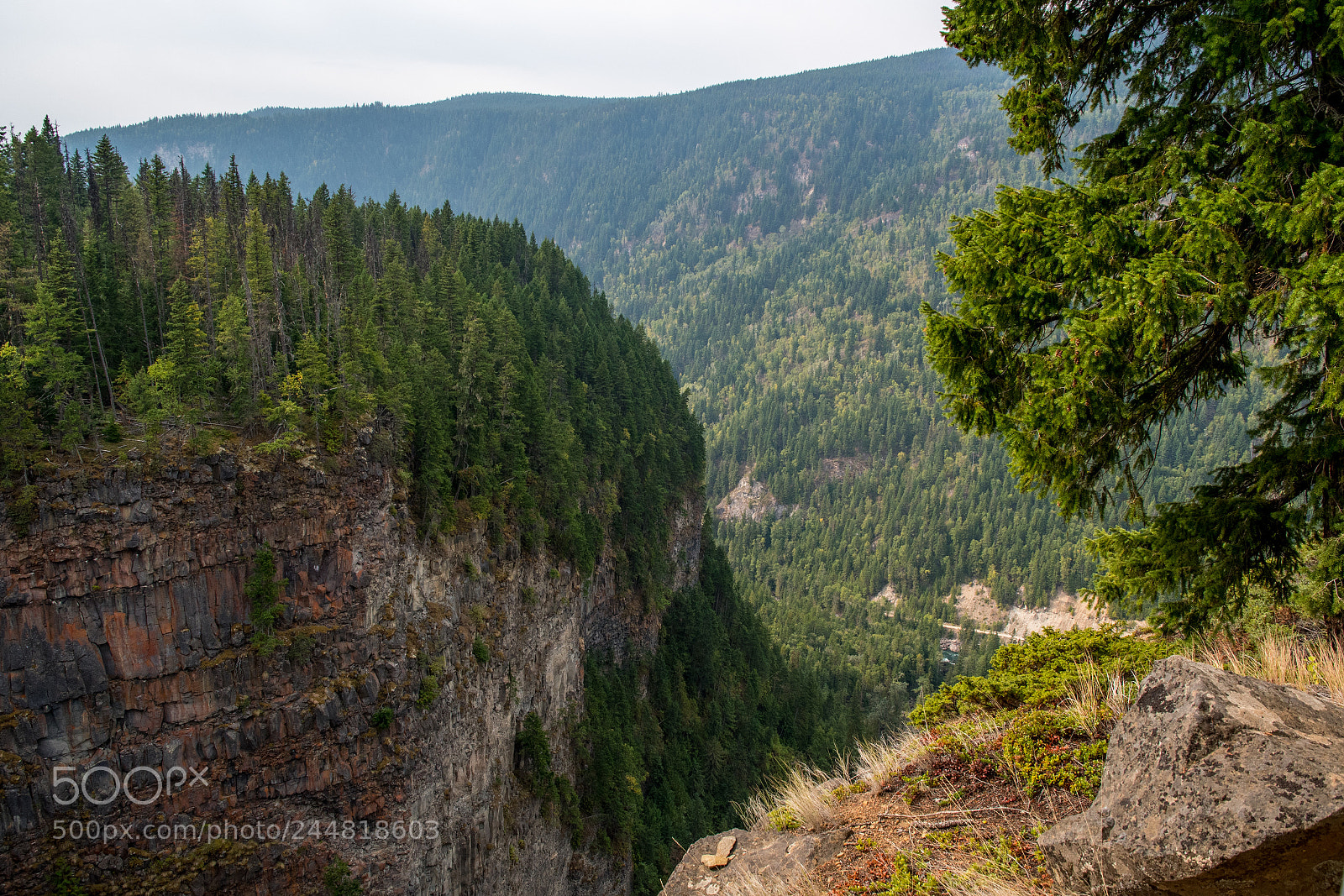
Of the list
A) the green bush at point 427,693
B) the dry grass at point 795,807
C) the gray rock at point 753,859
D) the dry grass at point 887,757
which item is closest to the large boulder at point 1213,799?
the gray rock at point 753,859

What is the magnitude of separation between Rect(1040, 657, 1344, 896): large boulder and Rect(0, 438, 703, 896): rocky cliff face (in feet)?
101

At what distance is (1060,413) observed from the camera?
8477 millimetres

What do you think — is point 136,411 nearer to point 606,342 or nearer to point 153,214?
point 153,214

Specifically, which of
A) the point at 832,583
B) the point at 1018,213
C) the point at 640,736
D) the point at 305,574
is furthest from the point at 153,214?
the point at 832,583

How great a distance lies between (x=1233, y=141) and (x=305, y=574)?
33079 mm

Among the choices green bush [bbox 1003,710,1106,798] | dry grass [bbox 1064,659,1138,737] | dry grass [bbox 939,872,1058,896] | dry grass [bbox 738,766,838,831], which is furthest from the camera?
dry grass [bbox 738,766,838,831]

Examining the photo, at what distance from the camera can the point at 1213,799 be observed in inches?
241

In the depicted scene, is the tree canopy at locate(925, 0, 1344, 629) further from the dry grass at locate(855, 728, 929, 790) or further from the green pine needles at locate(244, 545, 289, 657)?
the green pine needles at locate(244, 545, 289, 657)

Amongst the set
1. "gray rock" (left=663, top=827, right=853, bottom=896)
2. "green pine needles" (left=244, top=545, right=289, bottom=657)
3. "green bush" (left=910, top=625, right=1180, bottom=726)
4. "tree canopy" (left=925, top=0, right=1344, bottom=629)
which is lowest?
"green pine needles" (left=244, top=545, right=289, bottom=657)

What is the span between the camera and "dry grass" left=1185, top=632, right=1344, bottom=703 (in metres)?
8.96

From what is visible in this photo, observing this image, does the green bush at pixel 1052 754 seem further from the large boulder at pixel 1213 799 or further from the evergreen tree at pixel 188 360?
the evergreen tree at pixel 188 360

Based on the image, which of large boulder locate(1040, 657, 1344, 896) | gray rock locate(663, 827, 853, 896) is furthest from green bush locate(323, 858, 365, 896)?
large boulder locate(1040, 657, 1344, 896)

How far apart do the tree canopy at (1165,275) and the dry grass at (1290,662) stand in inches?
29.7

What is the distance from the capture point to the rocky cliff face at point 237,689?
89.2 feet
